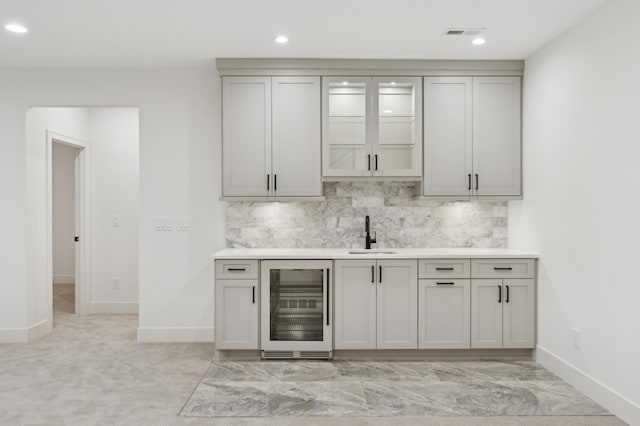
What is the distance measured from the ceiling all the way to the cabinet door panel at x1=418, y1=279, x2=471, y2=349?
204 centimetres

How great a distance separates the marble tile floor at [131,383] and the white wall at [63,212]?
3342 millimetres

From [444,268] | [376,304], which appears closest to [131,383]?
[376,304]

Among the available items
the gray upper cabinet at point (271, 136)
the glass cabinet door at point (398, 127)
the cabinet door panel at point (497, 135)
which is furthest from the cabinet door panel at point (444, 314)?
the gray upper cabinet at point (271, 136)

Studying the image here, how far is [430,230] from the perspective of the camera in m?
4.55

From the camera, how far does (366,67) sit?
4.18 metres

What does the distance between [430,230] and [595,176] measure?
1.69 m

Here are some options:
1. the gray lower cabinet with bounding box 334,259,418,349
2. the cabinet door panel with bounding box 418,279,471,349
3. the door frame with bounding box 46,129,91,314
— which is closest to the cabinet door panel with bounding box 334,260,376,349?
the gray lower cabinet with bounding box 334,259,418,349

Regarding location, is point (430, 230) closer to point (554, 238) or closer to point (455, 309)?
point (455, 309)

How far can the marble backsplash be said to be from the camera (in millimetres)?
4527

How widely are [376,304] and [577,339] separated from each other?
5.00 ft

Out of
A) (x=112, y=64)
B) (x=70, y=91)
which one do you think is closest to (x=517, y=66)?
(x=112, y=64)

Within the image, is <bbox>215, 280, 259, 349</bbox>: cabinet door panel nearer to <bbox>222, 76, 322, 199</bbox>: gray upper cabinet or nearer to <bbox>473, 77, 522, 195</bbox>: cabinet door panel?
<bbox>222, 76, 322, 199</bbox>: gray upper cabinet

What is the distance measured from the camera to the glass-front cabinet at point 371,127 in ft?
13.8

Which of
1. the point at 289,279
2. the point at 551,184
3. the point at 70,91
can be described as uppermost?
the point at 70,91
